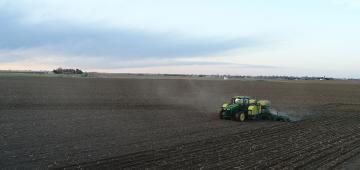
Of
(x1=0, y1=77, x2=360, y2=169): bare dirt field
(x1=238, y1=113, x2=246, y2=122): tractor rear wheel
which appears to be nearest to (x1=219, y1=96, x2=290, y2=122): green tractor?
(x1=238, y1=113, x2=246, y2=122): tractor rear wheel

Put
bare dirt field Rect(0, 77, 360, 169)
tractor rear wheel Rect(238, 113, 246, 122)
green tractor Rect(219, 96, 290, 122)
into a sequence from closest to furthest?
bare dirt field Rect(0, 77, 360, 169) < tractor rear wheel Rect(238, 113, 246, 122) < green tractor Rect(219, 96, 290, 122)

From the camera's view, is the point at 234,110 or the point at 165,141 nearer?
the point at 165,141

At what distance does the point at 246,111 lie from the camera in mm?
27094

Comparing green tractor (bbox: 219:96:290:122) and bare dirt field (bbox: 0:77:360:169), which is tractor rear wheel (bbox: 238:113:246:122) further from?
bare dirt field (bbox: 0:77:360:169)

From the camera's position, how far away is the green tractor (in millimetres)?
26712

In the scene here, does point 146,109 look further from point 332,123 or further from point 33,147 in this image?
point 33,147

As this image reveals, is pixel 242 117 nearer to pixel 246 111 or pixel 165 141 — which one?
pixel 246 111

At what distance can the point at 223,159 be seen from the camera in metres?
14.9

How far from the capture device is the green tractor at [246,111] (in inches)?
1052

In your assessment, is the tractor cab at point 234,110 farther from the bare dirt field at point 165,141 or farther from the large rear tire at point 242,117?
the bare dirt field at point 165,141

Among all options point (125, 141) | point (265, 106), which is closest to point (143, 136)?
point (125, 141)

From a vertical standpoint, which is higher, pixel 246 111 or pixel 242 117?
pixel 246 111

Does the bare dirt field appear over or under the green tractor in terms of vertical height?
under

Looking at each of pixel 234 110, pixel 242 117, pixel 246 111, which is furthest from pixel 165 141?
pixel 246 111
